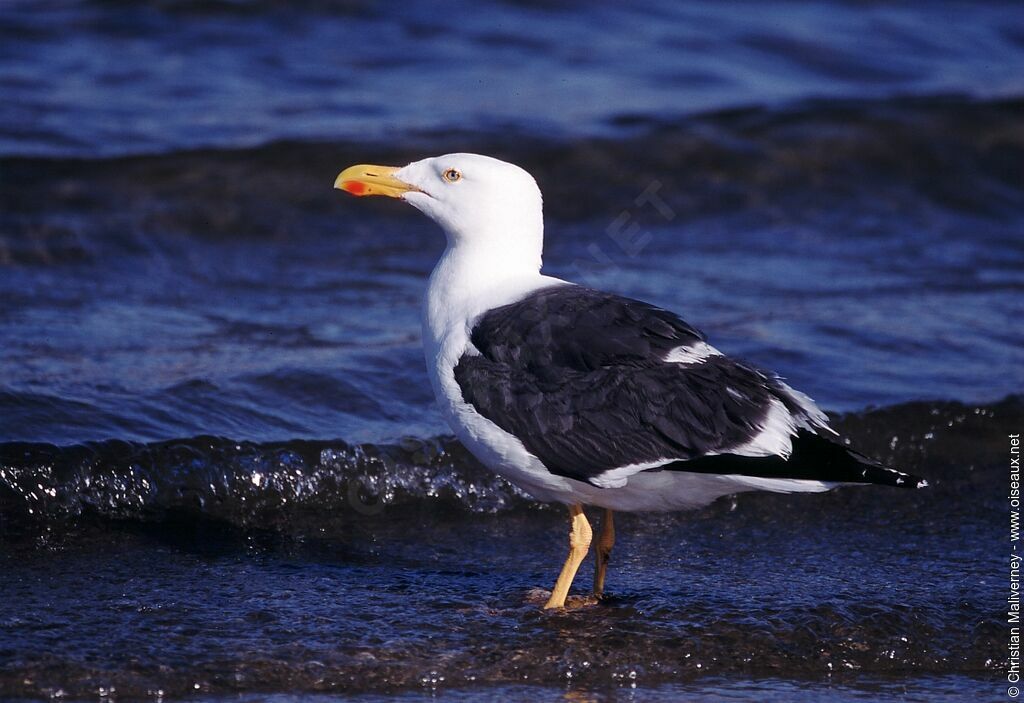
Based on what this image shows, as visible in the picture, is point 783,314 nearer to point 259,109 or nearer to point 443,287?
point 443,287

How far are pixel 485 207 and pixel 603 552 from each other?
1409 millimetres

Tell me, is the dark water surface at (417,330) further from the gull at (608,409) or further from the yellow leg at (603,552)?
the gull at (608,409)

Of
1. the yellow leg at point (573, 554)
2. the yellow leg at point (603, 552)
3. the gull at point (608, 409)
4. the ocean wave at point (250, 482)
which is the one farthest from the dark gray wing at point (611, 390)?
the ocean wave at point (250, 482)

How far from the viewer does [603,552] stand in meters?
5.29

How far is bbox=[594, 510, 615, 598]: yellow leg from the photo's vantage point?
525cm

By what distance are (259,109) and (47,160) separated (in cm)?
215

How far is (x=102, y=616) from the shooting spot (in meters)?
4.72

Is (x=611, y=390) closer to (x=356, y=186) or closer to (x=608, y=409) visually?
(x=608, y=409)

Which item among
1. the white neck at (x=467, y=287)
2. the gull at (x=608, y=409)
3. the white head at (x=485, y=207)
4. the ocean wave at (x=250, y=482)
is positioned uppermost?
the white head at (x=485, y=207)

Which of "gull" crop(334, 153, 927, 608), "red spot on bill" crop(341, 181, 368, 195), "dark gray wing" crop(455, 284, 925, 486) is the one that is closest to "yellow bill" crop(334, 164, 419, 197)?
"red spot on bill" crop(341, 181, 368, 195)

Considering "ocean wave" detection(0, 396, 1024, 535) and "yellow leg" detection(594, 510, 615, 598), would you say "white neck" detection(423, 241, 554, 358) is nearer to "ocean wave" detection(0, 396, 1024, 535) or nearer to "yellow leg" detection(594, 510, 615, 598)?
"yellow leg" detection(594, 510, 615, 598)

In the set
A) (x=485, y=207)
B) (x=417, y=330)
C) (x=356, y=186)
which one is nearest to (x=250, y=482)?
(x=356, y=186)

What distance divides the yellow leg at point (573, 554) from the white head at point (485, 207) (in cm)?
101

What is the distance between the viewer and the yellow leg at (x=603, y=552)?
207 inches
